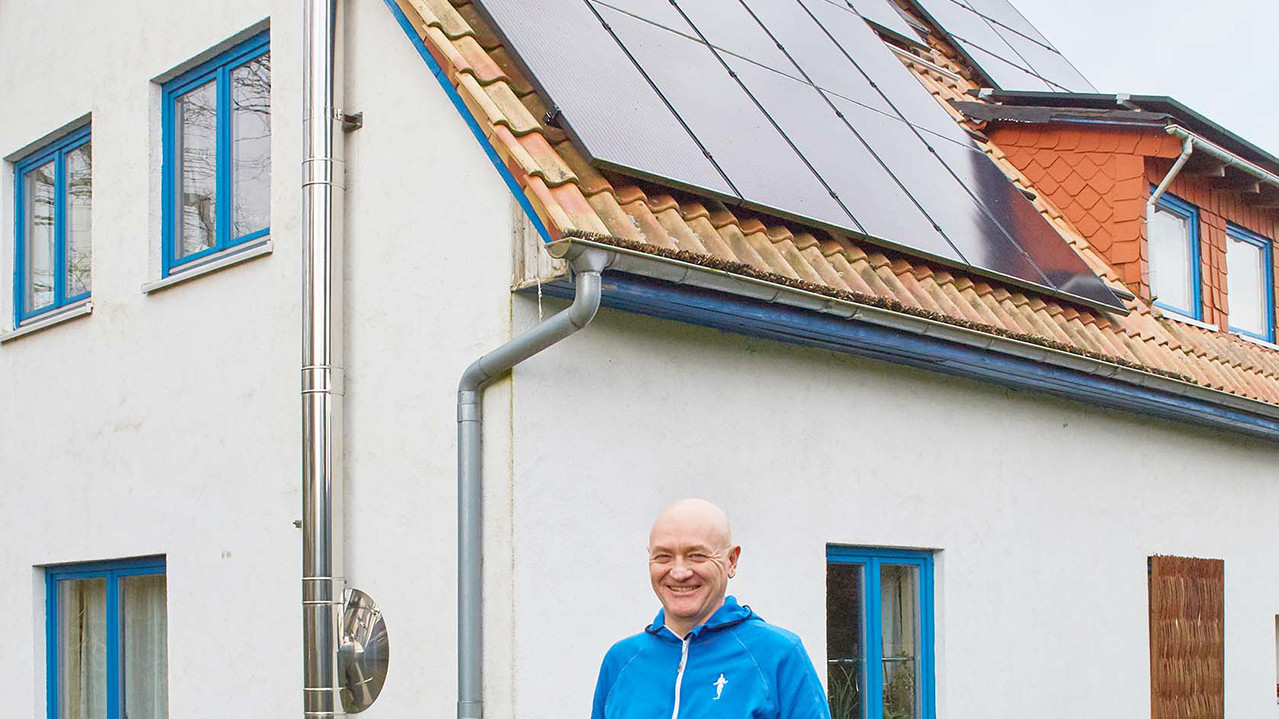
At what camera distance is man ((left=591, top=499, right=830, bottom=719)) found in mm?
3764

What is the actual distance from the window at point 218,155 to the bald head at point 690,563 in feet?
13.9

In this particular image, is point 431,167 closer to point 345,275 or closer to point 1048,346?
point 345,275

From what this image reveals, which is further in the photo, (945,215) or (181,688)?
(945,215)

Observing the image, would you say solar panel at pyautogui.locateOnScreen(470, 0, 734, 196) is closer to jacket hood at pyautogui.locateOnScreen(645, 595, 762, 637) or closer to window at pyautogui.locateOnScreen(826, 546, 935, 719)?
window at pyautogui.locateOnScreen(826, 546, 935, 719)

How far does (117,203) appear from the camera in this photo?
8453 millimetres

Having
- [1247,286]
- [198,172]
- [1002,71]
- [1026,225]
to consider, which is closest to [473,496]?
[198,172]

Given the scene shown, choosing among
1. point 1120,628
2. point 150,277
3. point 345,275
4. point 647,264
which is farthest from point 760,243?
point 1120,628

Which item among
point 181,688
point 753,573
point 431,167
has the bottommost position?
point 181,688

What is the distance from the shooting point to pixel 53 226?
31.0 feet

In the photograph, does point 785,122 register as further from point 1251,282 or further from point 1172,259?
point 1251,282

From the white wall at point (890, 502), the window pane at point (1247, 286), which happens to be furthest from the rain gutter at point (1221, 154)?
the white wall at point (890, 502)

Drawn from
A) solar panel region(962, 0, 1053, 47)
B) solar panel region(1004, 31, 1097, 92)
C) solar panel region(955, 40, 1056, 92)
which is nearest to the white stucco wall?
solar panel region(955, 40, 1056, 92)

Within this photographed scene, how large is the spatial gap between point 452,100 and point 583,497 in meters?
1.64

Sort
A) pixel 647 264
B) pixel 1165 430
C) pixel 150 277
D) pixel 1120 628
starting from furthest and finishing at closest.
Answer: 1. pixel 1165 430
2. pixel 1120 628
3. pixel 150 277
4. pixel 647 264
